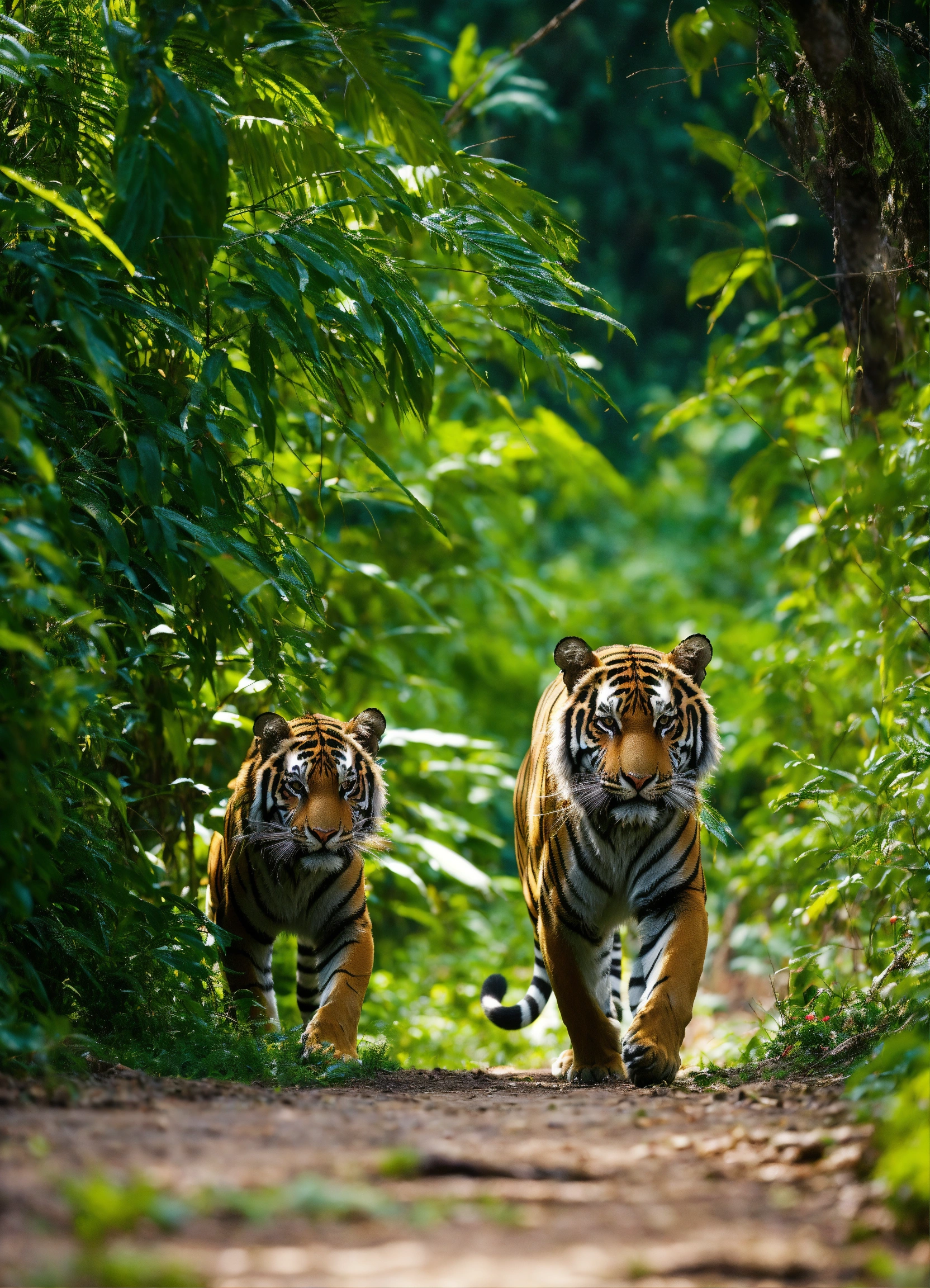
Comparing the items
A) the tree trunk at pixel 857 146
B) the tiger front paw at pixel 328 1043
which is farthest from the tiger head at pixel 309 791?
the tree trunk at pixel 857 146

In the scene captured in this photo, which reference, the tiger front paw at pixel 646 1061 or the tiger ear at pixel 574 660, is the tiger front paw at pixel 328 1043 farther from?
the tiger ear at pixel 574 660

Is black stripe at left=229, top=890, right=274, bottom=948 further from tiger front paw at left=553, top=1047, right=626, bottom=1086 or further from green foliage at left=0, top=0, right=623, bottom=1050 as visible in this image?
tiger front paw at left=553, top=1047, right=626, bottom=1086

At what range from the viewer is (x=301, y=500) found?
5.67m

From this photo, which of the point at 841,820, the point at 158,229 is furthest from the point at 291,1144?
the point at 841,820

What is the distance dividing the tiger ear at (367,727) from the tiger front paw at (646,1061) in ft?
4.79

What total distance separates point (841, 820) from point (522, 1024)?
4.72 feet

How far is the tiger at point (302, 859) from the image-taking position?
4023 mm

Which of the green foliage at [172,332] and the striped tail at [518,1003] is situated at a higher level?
the green foliage at [172,332]

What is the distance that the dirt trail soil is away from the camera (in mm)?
1632

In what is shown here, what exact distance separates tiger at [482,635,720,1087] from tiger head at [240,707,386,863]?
0.62 meters

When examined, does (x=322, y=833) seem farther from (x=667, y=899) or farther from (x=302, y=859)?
(x=667, y=899)

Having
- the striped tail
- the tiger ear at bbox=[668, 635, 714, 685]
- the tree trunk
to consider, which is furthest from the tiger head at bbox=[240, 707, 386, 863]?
the tree trunk

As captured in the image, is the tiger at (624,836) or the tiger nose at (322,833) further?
the tiger nose at (322,833)

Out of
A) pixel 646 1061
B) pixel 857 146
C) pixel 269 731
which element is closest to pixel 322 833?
pixel 269 731
